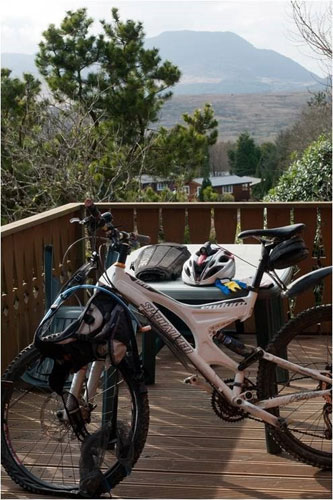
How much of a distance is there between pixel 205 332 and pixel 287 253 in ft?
1.38

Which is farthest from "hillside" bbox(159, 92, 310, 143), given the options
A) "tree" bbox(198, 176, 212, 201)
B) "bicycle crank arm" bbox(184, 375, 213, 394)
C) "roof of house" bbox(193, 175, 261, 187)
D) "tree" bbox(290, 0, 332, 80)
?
"bicycle crank arm" bbox(184, 375, 213, 394)

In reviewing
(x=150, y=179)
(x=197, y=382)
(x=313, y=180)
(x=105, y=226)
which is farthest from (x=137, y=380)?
(x=150, y=179)

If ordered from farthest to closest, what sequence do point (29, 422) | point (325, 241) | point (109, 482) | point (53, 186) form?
point (53, 186) → point (325, 241) → point (29, 422) → point (109, 482)

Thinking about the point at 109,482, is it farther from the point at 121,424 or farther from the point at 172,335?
the point at 172,335

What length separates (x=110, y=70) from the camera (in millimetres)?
15188

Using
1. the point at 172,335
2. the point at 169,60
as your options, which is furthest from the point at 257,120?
the point at 172,335

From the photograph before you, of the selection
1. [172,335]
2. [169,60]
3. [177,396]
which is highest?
[169,60]

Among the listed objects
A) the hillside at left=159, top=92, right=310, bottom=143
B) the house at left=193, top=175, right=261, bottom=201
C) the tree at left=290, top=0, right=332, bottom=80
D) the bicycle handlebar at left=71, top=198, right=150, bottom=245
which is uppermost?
the tree at left=290, top=0, right=332, bottom=80

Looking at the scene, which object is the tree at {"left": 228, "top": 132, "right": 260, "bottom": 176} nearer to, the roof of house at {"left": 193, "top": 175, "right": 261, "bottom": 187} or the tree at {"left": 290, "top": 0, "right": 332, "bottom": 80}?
A: the roof of house at {"left": 193, "top": 175, "right": 261, "bottom": 187}

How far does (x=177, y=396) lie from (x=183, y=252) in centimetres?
87

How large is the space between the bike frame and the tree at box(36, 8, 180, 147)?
11.7 m

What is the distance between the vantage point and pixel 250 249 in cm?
452

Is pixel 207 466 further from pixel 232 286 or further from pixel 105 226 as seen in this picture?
pixel 105 226

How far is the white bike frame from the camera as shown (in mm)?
3176
